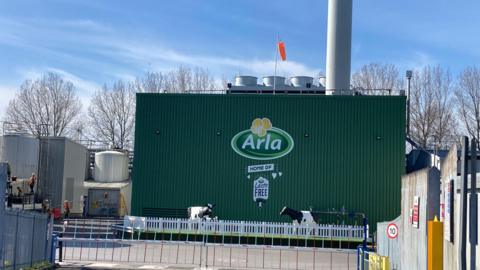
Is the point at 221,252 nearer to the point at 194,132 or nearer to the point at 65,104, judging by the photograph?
the point at 194,132

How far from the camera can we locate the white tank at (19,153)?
133 ft

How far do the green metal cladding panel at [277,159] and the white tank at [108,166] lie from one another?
16.9 metres

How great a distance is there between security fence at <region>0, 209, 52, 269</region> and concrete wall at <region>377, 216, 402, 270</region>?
9427 millimetres

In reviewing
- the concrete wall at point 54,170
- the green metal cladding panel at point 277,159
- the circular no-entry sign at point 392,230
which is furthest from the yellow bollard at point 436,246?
the concrete wall at point 54,170

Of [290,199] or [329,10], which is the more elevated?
[329,10]

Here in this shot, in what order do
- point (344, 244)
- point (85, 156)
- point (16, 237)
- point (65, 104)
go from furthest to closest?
point (65, 104) → point (85, 156) → point (344, 244) → point (16, 237)

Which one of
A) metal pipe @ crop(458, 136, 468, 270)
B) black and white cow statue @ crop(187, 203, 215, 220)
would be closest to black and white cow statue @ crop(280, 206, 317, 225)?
black and white cow statue @ crop(187, 203, 215, 220)

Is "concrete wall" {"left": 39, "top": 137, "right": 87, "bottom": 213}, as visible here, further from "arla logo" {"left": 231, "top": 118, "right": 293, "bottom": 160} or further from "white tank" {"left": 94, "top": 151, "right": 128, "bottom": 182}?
"arla logo" {"left": 231, "top": 118, "right": 293, "bottom": 160}

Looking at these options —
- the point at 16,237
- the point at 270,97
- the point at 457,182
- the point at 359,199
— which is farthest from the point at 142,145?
the point at 457,182

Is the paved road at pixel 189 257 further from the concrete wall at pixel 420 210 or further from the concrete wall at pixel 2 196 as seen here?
the concrete wall at pixel 420 210

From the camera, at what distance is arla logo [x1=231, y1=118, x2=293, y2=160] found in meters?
32.0

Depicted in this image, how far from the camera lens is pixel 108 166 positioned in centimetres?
4909

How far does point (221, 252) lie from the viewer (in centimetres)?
2553

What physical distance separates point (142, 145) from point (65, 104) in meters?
39.3
